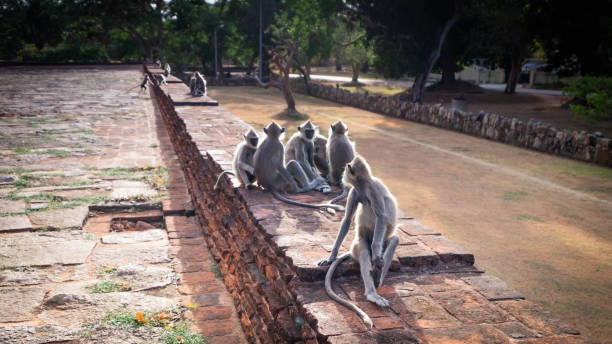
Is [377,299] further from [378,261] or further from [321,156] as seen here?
[321,156]

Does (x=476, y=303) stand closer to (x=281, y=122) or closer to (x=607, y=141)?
(x=607, y=141)

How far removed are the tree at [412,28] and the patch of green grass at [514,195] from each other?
15.9m

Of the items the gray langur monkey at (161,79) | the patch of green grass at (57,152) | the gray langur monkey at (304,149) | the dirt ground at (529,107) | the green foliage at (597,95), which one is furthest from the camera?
the dirt ground at (529,107)

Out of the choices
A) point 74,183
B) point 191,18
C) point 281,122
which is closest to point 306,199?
point 74,183

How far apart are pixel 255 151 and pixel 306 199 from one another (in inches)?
38.2

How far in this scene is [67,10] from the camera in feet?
117

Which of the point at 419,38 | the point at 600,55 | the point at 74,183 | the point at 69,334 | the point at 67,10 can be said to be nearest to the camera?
the point at 69,334

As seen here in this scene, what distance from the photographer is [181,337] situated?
11.6 ft

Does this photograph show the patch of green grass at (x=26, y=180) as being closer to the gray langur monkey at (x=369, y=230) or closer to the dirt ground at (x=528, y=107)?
the gray langur monkey at (x=369, y=230)

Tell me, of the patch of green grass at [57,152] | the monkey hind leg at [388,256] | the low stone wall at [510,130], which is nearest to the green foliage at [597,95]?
the low stone wall at [510,130]

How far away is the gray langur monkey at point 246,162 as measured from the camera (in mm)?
5059

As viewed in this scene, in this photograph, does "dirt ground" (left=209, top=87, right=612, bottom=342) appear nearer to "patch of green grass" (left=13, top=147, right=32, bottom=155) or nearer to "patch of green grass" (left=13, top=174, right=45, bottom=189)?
"patch of green grass" (left=13, top=174, right=45, bottom=189)

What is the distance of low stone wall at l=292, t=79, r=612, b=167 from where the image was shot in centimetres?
1116

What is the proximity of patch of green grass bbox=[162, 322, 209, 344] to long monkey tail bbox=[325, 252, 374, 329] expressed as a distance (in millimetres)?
1281
